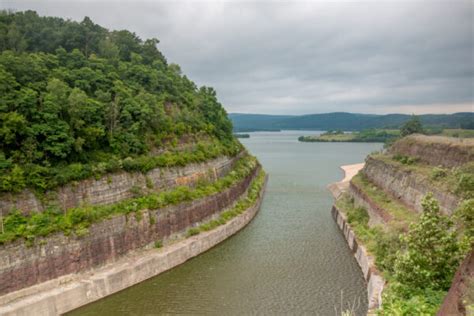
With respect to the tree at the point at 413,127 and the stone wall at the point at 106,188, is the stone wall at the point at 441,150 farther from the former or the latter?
the tree at the point at 413,127

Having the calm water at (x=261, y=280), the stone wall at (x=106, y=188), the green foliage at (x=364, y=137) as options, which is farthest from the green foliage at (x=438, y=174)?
the green foliage at (x=364, y=137)

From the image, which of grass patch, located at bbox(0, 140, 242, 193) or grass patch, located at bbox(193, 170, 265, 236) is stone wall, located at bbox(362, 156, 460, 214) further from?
grass patch, located at bbox(0, 140, 242, 193)

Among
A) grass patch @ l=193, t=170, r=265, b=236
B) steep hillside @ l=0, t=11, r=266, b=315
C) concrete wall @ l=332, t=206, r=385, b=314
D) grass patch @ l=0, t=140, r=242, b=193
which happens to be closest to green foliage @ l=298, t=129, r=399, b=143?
grass patch @ l=193, t=170, r=265, b=236

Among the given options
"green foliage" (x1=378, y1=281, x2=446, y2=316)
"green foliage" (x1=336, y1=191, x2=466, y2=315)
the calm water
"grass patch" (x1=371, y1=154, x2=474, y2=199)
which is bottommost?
the calm water

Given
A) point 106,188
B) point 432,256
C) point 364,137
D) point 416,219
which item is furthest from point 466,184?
point 364,137

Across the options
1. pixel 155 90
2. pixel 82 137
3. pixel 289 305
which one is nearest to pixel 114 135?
pixel 82 137

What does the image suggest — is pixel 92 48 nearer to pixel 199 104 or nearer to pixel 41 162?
pixel 199 104
